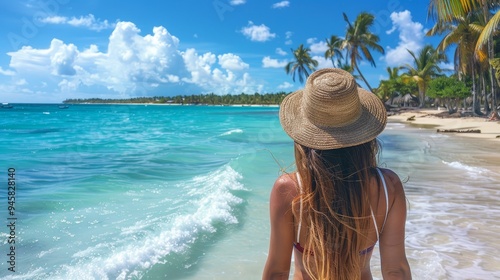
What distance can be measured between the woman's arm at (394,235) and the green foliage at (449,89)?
134 ft

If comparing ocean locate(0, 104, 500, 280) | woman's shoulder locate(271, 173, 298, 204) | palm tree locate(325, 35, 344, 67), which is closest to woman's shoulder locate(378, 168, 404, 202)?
woman's shoulder locate(271, 173, 298, 204)

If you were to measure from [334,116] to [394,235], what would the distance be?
21.1 inches

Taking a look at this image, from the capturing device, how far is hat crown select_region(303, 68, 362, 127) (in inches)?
53.1

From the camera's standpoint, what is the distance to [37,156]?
1496 centimetres

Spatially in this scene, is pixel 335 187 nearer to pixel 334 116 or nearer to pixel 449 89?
pixel 334 116

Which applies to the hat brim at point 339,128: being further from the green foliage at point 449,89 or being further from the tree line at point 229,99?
the tree line at point 229,99

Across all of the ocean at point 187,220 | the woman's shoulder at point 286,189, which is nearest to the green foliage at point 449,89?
the ocean at point 187,220

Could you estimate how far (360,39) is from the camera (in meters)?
42.8

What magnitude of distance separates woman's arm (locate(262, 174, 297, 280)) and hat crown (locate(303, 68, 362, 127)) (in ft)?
0.83

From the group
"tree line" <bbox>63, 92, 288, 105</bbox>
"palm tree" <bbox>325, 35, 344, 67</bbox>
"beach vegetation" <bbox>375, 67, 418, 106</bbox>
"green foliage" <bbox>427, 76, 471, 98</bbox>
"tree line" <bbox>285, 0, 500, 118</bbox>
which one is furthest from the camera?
"tree line" <bbox>63, 92, 288, 105</bbox>

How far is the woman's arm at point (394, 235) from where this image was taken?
4.66 feet

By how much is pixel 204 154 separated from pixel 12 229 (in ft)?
31.6

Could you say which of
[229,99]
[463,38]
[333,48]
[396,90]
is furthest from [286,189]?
[229,99]

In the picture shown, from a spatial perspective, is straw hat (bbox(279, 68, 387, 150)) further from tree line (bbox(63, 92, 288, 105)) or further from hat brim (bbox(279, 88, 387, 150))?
tree line (bbox(63, 92, 288, 105))
